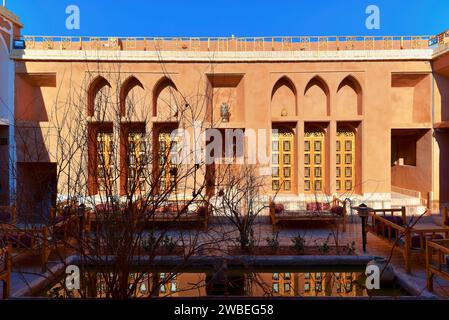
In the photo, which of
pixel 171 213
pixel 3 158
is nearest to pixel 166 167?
pixel 171 213

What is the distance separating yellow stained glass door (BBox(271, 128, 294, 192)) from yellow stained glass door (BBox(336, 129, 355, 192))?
1.71 m

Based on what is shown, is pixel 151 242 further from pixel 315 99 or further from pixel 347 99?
pixel 347 99

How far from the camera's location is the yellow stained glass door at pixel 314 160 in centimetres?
1159

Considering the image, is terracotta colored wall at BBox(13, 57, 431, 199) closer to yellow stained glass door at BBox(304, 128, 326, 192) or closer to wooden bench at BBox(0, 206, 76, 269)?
yellow stained glass door at BBox(304, 128, 326, 192)

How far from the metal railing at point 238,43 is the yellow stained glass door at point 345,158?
10.3 feet

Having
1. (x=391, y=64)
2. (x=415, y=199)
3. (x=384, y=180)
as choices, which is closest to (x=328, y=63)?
(x=391, y=64)

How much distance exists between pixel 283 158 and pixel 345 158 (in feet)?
7.43

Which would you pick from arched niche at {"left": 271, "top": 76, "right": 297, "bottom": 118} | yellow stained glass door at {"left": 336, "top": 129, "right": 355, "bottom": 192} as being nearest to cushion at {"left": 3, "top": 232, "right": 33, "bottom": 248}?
arched niche at {"left": 271, "top": 76, "right": 297, "bottom": 118}

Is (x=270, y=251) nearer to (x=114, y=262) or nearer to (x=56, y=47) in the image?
(x=114, y=262)

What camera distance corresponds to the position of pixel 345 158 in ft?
38.2

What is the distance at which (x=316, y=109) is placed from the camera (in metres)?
11.6

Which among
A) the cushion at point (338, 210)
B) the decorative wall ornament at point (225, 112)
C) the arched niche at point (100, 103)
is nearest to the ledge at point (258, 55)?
the arched niche at point (100, 103)

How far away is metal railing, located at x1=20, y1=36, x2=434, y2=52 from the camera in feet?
36.4

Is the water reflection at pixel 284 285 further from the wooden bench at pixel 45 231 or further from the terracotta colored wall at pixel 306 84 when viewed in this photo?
the terracotta colored wall at pixel 306 84
